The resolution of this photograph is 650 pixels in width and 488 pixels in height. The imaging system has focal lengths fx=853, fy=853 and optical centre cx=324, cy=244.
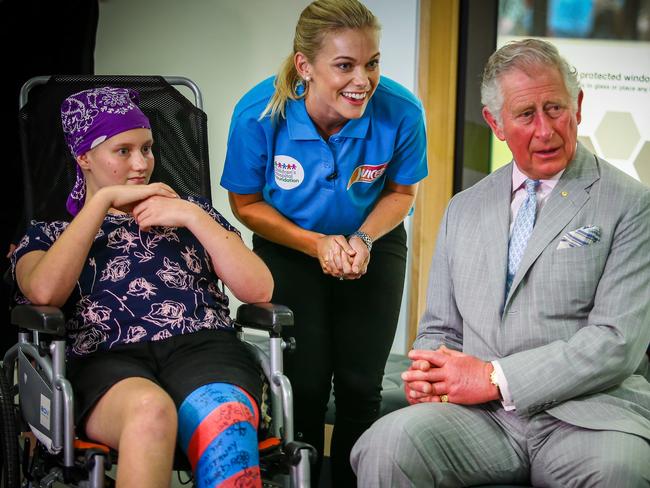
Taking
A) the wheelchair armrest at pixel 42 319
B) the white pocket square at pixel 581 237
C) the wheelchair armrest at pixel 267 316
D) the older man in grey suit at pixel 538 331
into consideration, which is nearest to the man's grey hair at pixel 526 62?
the older man in grey suit at pixel 538 331

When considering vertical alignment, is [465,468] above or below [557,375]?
below

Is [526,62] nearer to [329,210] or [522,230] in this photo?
[522,230]

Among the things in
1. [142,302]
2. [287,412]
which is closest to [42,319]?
[142,302]

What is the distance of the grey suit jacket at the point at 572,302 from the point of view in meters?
1.56

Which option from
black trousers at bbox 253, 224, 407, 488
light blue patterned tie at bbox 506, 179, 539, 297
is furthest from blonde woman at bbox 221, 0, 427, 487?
light blue patterned tie at bbox 506, 179, 539, 297

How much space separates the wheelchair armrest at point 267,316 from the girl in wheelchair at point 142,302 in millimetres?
41

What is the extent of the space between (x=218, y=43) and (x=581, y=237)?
2.26 meters

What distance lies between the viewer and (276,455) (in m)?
1.73

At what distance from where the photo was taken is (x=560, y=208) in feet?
5.48

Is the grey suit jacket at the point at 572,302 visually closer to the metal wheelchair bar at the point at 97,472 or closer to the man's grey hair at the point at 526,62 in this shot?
the man's grey hair at the point at 526,62

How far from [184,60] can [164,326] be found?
1.96 metres

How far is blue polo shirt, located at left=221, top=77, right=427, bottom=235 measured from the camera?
2.17 metres

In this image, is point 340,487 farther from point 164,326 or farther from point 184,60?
point 184,60

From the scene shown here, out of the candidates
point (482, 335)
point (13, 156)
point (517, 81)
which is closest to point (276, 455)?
point (482, 335)
